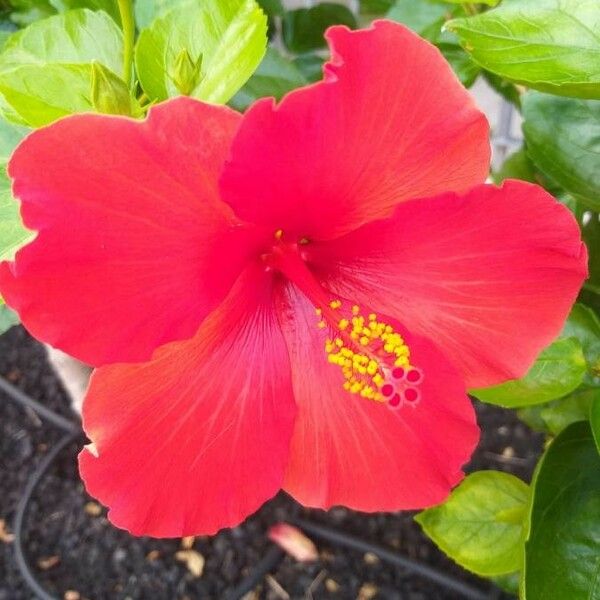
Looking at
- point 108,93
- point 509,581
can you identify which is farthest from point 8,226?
point 509,581

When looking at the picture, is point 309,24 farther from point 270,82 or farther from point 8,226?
point 8,226

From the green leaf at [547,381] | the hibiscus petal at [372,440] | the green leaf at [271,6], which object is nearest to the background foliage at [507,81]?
the green leaf at [547,381]

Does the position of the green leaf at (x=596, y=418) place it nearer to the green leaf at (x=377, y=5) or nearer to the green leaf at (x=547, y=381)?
the green leaf at (x=547, y=381)

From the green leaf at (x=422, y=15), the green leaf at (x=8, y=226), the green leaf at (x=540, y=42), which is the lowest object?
the green leaf at (x=422, y=15)

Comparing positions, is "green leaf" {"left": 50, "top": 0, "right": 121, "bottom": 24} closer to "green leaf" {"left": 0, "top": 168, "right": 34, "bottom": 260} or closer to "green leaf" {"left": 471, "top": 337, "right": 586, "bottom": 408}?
"green leaf" {"left": 0, "top": 168, "right": 34, "bottom": 260}

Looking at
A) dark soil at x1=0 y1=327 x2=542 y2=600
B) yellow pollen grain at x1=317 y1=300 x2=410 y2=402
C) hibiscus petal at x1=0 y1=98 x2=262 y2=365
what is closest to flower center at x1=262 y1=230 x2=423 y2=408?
yellow pollen grain at x1=317 y1=300 x2=410 y2=402
